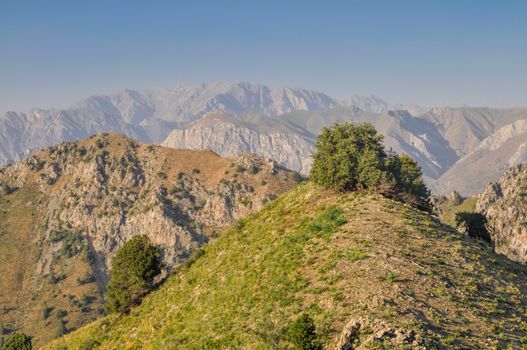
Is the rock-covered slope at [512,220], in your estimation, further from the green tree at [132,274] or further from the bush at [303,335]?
the bush at [303,335]

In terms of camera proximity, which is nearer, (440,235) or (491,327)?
(491,327)

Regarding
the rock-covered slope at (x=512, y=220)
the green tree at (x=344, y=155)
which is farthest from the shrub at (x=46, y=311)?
the rock-covered slope at (x=512, y=220)

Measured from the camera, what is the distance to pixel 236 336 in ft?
108

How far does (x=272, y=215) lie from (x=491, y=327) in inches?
1244

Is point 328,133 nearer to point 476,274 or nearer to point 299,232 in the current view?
point 299,232

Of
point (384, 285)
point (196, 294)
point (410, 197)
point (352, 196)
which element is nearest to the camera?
point (384, 285)

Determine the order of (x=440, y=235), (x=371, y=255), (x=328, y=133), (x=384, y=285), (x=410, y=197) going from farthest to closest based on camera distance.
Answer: (x=328, y=133), (x=410, y=197), (x=440, y=235), (x=371, y=255), (x=384, y=285)

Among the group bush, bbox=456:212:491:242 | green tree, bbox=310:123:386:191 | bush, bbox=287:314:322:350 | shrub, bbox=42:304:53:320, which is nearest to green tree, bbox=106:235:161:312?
green tree, bbox=310:123:386:191

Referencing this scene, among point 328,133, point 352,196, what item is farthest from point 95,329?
point 328,133

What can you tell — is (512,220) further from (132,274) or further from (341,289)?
(341,289)

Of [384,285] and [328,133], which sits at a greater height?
[328,133]

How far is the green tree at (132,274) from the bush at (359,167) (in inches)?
1043

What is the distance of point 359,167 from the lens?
54.2m

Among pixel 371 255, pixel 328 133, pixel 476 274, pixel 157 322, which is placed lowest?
pixel 157 322
